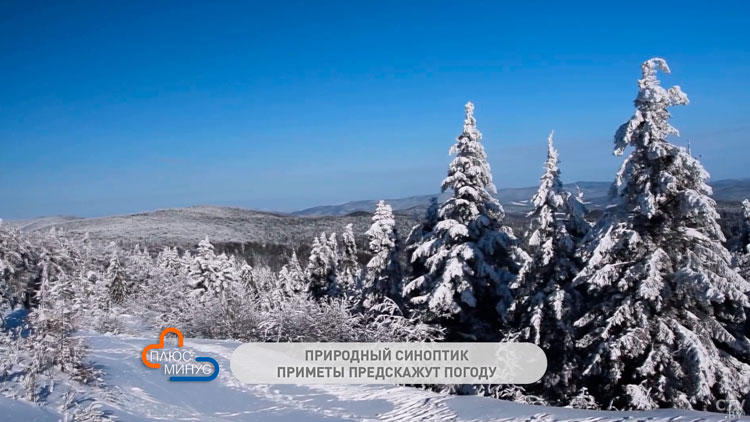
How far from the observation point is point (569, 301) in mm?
15414

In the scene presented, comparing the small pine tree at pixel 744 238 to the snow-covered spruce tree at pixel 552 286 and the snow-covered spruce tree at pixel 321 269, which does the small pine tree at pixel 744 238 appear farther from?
the snow-covered spruce tree at pixel 321 269

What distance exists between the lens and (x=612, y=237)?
42.4 ft

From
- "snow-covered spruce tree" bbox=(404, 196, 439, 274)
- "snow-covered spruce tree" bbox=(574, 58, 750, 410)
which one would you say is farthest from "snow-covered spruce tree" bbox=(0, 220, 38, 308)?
"snow-covered spruce tree" bbox=(574, 58, 750, 410)

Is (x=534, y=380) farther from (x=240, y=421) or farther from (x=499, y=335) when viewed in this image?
(x=240, y=421)

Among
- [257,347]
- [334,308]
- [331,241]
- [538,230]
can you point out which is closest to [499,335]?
[538,230]

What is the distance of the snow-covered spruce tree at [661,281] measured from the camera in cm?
1184

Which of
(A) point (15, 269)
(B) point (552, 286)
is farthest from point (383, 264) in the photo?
(A) point (15, 269)

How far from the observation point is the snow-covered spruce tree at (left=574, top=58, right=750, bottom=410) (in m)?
11.8
